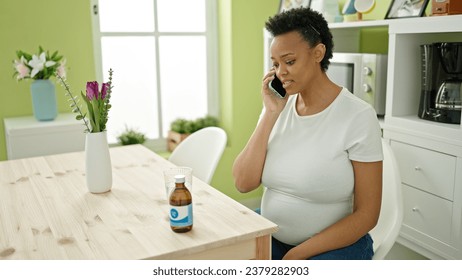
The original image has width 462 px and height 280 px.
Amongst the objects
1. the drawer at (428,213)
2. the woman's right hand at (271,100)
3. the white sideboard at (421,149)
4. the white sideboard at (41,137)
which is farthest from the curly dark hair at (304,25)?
the white sideboard at (41,137)

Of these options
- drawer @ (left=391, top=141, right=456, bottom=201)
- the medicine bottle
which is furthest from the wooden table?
drawer @ (left=391, top=141, right=456, bottom=201)

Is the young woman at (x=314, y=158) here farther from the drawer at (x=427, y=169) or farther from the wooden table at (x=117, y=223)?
the drawer at (x=427, y=169)

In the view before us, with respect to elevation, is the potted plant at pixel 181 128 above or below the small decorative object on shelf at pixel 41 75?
below

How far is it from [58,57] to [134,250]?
179cm

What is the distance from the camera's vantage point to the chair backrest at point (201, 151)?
2.09 m

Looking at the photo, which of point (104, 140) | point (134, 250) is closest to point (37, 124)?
point (104, 140)

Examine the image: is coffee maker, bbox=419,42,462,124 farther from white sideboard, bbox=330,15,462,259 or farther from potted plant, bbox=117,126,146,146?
potted plant, bbox=117,126,146,146

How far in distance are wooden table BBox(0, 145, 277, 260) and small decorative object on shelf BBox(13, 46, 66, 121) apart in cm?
92

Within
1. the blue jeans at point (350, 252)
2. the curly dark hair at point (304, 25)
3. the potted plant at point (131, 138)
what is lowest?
the blue jeans at point (350, 252)

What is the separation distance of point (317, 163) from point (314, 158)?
0.02 meters

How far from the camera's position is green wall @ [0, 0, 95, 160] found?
8.82ft

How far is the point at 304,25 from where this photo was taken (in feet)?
4.71

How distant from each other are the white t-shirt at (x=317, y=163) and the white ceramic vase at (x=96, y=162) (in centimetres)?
50
